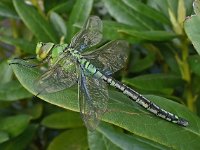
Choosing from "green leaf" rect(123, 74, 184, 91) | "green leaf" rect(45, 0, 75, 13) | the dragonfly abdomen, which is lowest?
"green leaf" rect(123, 74, 184, 91)

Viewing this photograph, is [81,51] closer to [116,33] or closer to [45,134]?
[116,33]

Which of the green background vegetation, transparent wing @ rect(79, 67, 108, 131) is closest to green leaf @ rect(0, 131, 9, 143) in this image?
the green background vegetation

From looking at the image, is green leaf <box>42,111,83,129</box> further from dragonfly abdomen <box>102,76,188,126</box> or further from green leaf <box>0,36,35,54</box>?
dragonfly abdomen <box>102,76,188,126</box>

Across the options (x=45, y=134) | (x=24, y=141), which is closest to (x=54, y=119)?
(x=24, y=141)

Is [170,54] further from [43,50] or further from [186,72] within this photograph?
[43,50]

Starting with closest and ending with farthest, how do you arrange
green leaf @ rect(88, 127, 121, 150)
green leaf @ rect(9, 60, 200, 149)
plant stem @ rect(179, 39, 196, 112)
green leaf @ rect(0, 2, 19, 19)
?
green leaf @ rect(9, 60, 200, 149) < green leaf @ rect(88, 127, 121, 150) < plant stem @ rect(179, 39, 196, 112) < green leaf @ rect(0, 2, 19, 19)

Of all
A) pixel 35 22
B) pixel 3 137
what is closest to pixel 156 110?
pixel 3 137
